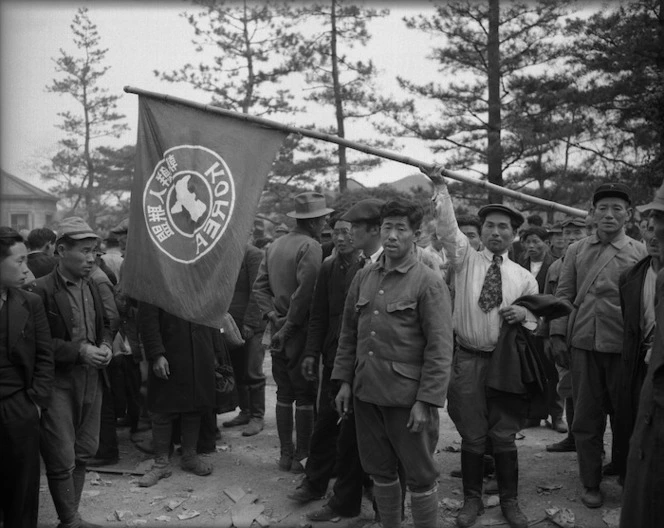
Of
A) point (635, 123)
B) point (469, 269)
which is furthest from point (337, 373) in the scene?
point (635, 123)

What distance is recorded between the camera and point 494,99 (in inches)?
774

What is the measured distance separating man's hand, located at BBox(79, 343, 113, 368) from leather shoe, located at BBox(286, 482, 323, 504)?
5.74 feet

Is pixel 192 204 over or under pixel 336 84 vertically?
under

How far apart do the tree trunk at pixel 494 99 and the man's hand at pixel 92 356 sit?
16143 millimetres

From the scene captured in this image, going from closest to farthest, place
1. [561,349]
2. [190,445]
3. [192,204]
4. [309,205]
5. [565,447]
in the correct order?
[192,204]
[561,349]
[190,445]
[309,205]
[565,447]

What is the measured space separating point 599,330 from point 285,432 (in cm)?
276

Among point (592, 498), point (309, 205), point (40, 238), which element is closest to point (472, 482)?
point (592, 498)

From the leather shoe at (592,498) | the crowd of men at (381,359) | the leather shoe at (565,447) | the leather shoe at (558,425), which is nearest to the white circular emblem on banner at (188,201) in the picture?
the crowd of men at (381,359)

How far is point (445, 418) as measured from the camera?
24.7 feet

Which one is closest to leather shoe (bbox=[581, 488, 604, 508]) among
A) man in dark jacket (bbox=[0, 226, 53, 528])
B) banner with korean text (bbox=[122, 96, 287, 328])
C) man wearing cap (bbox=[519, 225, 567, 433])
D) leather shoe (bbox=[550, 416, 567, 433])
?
man wearing cap (bbox=[519, 225, 567, 433])

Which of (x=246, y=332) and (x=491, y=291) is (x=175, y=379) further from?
(x=491, y=291)

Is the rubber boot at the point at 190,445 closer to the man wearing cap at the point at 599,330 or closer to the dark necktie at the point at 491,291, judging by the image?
the dark necktie at the point at 491,291

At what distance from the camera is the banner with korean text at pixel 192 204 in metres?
4.62

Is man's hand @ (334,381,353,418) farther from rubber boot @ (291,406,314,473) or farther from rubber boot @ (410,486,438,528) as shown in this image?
rubber boot @ (291,406,314,473)
